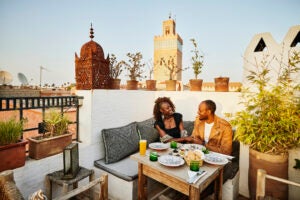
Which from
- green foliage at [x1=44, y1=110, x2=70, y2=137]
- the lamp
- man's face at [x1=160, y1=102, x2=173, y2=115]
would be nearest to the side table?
the lamp

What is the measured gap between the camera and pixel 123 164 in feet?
7.90

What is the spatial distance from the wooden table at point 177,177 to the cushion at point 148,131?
3.60 feet

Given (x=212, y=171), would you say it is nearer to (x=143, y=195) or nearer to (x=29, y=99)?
(x=143, y=195)

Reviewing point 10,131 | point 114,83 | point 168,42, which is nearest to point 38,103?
point 10,131

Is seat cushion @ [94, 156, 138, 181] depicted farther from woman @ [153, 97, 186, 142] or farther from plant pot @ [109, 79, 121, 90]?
plant pot @ [109, 79, 121, 90]

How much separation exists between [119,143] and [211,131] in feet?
4.83

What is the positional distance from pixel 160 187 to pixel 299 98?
239cm

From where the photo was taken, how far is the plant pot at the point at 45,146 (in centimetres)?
196

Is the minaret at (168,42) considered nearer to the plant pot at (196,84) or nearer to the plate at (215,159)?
the plant pot at (196,84)

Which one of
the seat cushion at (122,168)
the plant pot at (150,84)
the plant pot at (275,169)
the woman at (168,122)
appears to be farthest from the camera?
the plant pot at (150,84)

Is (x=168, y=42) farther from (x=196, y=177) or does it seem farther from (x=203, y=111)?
(x=196, y=177)

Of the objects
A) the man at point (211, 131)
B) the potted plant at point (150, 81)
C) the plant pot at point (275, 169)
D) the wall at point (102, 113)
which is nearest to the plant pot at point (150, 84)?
the potted plant at point (150, 81)

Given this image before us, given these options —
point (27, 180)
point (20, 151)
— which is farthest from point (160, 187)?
point (20, 151)

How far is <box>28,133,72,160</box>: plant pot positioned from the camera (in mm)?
1963
